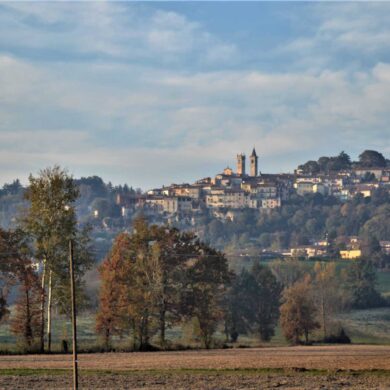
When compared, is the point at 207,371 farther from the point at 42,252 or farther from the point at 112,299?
the point at 112,299

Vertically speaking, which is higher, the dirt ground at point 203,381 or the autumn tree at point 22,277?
the autumn tree at point 22,277

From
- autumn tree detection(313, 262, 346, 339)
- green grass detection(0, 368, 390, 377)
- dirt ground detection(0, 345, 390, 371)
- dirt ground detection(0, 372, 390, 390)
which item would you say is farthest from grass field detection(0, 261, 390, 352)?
dirt ground detection(0, 372, 390, 390)

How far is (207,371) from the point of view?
31844 millimetres

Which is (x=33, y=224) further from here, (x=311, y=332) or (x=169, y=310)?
(x=311, y=332)

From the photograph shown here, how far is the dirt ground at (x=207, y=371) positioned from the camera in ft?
91.0

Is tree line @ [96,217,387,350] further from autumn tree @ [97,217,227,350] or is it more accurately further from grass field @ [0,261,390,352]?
grass field @ [0,261,390,352]

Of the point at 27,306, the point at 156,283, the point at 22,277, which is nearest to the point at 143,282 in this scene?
the point at 156,283

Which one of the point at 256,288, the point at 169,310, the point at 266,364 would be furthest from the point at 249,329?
the point at 266,364

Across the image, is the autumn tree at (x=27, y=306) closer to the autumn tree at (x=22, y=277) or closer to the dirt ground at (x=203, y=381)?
the autumn tree at (x=22, y=277)

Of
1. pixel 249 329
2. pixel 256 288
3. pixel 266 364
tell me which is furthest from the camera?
pixel 256 288

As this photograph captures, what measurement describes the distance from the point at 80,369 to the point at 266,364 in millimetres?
6917

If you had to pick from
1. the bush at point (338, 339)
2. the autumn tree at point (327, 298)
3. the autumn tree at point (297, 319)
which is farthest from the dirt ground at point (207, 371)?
the autumn tree at point (327, 298)

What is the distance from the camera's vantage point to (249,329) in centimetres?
8088

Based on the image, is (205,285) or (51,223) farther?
(205,285)
